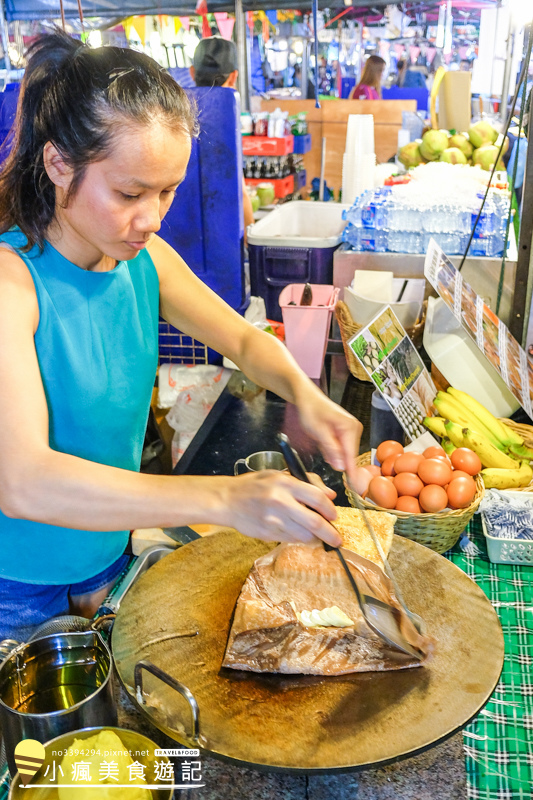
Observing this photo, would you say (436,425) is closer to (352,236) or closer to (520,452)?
(520,452)

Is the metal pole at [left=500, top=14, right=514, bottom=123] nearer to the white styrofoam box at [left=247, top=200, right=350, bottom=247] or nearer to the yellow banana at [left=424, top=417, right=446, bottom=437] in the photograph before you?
the white styrofoam box at [left=247, top=200, right=350, bottom=247]

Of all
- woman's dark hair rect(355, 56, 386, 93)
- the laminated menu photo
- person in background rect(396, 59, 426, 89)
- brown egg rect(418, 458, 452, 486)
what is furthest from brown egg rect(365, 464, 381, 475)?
person in background rect(396, 59, 426, 89)

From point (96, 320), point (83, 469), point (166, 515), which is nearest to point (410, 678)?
point (166, 515)

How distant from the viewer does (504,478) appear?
5.38 ft

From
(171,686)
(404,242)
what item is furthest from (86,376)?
(404,242)

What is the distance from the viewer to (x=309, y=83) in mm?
9453

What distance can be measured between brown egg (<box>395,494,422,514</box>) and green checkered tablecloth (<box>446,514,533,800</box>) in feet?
0.62

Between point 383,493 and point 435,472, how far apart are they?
13 cm

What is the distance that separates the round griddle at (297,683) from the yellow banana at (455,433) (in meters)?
0.55

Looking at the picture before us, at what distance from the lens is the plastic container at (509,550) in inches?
54.8

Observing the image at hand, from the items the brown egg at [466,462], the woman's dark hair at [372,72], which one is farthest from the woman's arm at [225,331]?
the woman's dark hair at [372,72]

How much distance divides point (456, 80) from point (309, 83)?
17.0 ft

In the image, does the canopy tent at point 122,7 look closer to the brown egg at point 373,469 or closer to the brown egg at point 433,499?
the brown egg at point 373,469

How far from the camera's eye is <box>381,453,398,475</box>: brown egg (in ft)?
5.10
